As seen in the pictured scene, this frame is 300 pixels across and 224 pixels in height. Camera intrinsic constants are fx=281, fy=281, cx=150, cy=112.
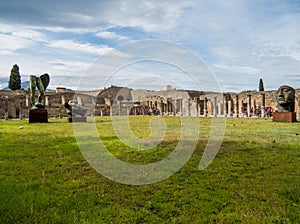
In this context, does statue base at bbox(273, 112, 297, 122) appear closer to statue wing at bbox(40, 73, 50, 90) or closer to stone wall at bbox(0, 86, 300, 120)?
stone wall at bbox(0, 86, 300, 120)

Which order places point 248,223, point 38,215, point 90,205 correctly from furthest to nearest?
point 90,205 < point 38,215 < point 248,223

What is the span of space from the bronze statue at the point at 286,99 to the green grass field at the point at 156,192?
11371 millimetres

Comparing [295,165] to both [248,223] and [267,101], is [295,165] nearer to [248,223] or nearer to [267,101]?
[248,223]

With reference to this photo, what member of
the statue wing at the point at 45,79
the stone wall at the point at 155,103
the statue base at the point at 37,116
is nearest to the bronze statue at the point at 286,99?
the stone wall at the point at 155,103

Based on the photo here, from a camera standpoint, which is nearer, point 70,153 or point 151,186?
point 151,186

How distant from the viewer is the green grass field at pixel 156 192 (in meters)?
3.39

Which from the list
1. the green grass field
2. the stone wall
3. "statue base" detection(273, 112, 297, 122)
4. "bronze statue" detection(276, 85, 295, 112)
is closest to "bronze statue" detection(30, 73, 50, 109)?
the green grass field

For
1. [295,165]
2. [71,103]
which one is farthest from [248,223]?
[71,103]

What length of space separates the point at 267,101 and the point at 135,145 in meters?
28.0

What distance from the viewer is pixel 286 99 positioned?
16.6 metres

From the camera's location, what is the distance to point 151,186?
14.7 feet

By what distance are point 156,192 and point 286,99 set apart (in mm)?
14812

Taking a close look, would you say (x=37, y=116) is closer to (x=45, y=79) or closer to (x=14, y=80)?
(x=45, y=79)

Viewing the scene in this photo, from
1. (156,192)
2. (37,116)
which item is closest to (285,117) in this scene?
(156,192)
